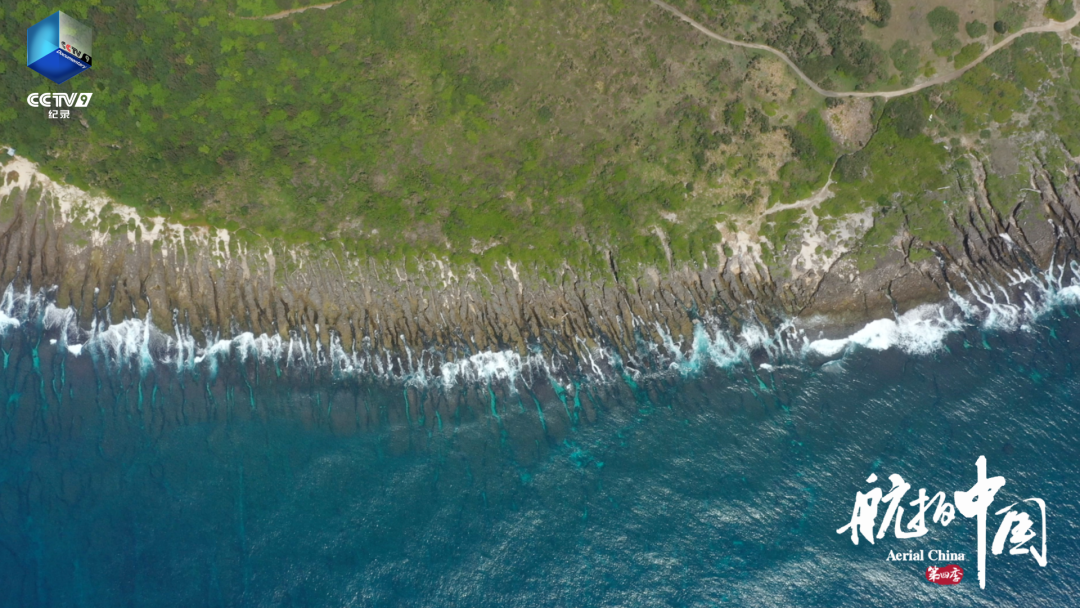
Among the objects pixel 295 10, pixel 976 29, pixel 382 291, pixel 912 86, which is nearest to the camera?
pixel 976 29

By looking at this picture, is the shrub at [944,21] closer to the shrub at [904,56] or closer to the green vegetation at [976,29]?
the green vegetation at [976,29]

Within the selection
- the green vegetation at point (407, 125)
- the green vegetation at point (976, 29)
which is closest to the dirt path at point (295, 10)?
the green vegetation at point (407, 125)

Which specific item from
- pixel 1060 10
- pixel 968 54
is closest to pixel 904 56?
pixel 968 54

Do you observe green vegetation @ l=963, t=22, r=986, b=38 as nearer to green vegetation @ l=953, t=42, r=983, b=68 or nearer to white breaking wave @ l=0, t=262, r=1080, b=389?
green vegetation @ l=953, t=42, r=983, b=68

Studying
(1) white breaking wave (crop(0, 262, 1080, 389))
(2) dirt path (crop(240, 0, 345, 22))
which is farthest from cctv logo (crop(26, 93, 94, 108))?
(2) dirt path (crop(240, 0, 345, 22))

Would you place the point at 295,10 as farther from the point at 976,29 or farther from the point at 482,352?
the point at 976,29

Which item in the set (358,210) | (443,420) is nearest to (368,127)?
(358,210)

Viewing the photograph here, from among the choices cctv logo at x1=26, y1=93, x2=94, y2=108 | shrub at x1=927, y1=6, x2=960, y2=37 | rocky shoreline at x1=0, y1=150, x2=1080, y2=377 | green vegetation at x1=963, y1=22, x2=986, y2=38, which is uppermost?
cctv logo at x1=26, y1=93, x2=94, y2=108
